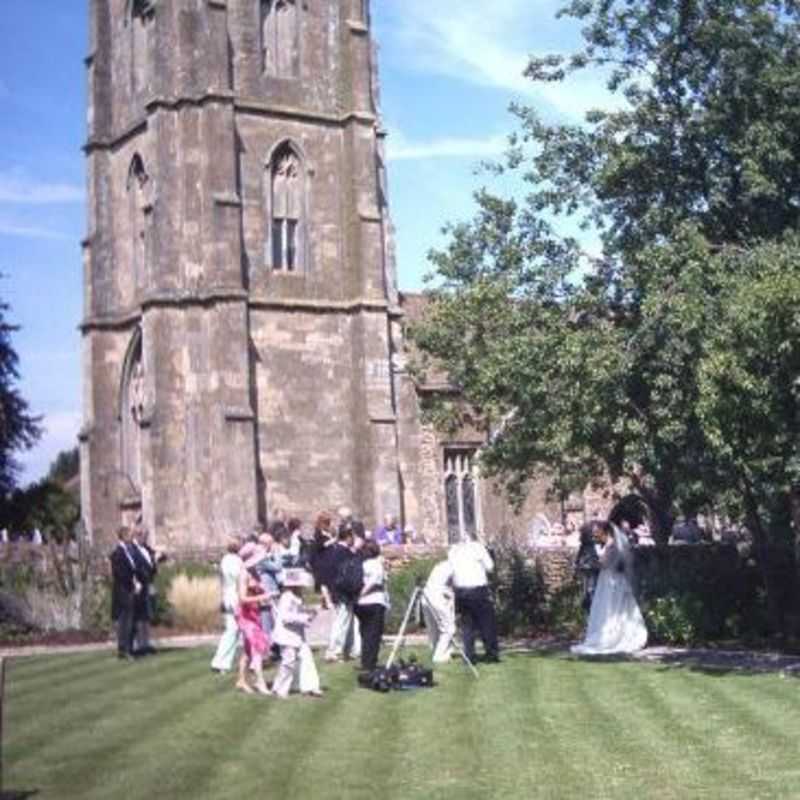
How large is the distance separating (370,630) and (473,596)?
6.57ft

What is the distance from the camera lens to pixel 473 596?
58.4ft

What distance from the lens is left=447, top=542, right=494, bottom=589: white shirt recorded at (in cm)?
1792

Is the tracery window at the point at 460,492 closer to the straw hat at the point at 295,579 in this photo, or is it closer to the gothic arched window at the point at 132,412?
the gothic arched window at the point at 132,412

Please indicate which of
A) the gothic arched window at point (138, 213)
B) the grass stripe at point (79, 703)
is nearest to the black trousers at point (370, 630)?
the grass stripe at point (79, 703)

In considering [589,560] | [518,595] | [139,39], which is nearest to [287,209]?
[139,39]

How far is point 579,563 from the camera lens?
20844 mm

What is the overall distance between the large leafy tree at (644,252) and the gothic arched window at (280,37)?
18795 millimetres

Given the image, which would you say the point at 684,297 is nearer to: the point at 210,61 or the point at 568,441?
the point at 568,441

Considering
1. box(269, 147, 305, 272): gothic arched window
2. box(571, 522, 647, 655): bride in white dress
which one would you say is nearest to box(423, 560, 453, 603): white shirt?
box(571, 522, 647, 655): bride in white dress

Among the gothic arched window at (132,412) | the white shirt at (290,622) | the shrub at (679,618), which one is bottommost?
the shrub at (679,618)

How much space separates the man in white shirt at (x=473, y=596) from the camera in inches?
696

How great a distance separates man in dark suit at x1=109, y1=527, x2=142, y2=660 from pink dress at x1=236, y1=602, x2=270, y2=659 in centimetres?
354

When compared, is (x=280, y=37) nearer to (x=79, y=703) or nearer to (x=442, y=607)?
(x=442, y=607)

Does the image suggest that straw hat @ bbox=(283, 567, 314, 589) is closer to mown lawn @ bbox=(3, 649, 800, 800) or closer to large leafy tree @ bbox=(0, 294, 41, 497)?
mown lawn @ bbox=(3, 649, 800, 800)
